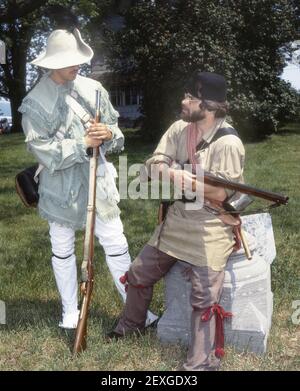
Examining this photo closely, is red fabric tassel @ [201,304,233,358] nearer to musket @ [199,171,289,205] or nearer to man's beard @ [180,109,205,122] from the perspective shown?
musket @ [199,171,289,205]

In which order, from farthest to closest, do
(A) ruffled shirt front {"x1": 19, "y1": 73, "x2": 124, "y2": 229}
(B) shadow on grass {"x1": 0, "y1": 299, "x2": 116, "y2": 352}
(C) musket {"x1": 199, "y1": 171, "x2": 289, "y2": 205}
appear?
(B) shadow on grass {"x1": 0, "y1": 299, "x2": 116, "y2": 352}, (A) ruffled shirt front {"x1": 19, "y1": 73, "x2": 124, "y2": 229}, (C) musket {"x1": 199, "y1": 171, "x2": 289, "y2": 205}

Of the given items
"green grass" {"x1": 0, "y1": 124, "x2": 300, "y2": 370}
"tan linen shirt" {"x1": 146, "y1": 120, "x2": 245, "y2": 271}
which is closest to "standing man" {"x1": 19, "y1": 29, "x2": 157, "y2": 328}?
"green grass" {"x1": 0, "y1": 124, "x2": 300, "y2": 370}

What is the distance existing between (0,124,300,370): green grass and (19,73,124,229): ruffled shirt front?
0.98 meters

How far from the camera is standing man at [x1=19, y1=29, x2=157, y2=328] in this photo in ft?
13.6

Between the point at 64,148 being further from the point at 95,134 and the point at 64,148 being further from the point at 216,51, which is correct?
the point at 216,51

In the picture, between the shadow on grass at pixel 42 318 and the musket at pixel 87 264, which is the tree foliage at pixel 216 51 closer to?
the shadow on grass at pixel 42 318

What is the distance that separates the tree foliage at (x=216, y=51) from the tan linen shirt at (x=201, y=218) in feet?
46.7

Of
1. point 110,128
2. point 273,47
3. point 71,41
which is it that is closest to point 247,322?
point 110,128

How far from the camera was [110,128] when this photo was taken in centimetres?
442

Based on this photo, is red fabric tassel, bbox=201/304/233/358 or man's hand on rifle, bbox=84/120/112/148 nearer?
red fabric tassel, bbox=201/304/233/358

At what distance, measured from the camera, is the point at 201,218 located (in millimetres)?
3836

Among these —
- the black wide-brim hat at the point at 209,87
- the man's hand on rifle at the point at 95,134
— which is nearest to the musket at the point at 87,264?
the man's hand on rifle at the point at 95,134
